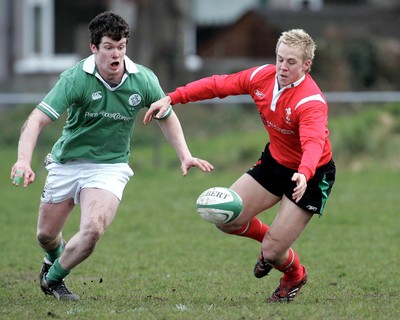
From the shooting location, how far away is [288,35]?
7.38m

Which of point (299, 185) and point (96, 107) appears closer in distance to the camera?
point (299, 185)

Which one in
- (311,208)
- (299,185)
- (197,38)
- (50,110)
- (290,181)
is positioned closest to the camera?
(299,185)

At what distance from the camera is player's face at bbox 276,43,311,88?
7.30 metres

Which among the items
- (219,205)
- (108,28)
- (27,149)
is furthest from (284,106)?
(27,149)

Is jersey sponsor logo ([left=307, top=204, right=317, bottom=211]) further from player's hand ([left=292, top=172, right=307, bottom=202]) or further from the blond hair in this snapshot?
the blond hair

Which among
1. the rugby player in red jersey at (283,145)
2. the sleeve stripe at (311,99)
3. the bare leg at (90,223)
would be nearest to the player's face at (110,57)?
the rugby player in red jersey at (283,145)

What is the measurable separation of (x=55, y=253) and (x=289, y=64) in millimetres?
2533

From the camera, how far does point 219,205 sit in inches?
285

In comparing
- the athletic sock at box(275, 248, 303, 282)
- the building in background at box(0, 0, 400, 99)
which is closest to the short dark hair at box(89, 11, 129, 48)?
the athletic sock at box(275, 248, 303, 282)

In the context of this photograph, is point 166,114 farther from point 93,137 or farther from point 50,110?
point 50,110

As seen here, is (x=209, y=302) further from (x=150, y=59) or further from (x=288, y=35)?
(x=150, y=59)

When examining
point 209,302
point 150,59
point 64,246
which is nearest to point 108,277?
point 64,246

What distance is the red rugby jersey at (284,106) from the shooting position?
7172 mm

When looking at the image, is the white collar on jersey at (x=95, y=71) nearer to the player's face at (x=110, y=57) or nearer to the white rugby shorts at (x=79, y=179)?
the player's face at (x=110, y=57)
